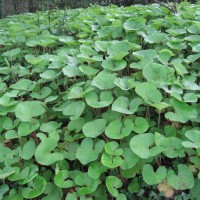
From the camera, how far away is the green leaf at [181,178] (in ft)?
4.12

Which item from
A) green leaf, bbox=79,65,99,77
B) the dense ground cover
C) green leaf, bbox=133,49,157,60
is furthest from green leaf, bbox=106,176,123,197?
green leaf, bbox=133,49,157,60

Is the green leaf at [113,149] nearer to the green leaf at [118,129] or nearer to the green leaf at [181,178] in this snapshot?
the green leaf at [118,129]

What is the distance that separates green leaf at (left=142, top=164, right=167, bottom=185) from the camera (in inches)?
49.2

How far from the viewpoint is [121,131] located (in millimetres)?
1396

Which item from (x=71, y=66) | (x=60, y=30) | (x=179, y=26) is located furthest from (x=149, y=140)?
(x=60, y=30)

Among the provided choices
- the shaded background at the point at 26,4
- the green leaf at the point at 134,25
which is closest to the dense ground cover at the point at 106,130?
the green leaf at the point at 134,25

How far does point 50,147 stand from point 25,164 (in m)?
0.17

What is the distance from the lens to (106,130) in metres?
1.39

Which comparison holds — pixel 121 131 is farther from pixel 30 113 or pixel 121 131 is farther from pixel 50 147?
pixel 30 113

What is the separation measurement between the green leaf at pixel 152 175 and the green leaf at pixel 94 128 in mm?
266

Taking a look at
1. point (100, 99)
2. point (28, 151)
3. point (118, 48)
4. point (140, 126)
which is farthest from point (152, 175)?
point (118, 48)

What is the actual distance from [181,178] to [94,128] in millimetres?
446

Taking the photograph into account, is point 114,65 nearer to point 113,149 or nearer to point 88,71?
point 88,71

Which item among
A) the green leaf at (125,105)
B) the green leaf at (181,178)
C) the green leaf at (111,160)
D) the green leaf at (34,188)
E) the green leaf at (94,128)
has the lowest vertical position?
the green leaf at (34,188)
